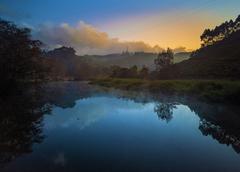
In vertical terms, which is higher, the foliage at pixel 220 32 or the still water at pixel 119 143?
the foliage at pixel 220 32

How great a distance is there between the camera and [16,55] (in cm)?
3106

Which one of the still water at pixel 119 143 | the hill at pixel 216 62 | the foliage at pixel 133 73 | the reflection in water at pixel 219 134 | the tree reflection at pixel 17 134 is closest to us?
the still water at pixel 119 143

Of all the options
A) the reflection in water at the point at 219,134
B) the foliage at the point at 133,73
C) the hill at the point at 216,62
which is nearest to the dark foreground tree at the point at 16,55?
the reflection in water at the point at 219,134

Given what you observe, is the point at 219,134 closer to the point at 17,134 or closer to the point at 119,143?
the point at 119,143

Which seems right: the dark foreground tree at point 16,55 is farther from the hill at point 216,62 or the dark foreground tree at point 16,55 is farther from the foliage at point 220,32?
the foliage at point 220,32

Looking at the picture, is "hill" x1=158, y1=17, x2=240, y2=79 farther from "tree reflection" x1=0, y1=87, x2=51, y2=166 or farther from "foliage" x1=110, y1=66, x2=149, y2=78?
"tree reflection" x1=0, y1=87, x2=51, y2=166

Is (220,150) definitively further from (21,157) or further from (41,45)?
(41,45)

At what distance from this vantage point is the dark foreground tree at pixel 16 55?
29.8m

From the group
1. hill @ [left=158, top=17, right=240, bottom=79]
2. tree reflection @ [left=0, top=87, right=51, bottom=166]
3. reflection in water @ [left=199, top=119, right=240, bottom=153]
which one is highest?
hill @ [left=158, top=17, right=240, bottom=79]

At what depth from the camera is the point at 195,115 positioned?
73.2 ft

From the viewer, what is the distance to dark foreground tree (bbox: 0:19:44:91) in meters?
29.8

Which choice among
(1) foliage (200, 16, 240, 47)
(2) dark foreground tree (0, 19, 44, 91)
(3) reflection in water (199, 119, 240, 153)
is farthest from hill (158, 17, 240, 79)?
(2) dark foreground tree (0, 19, 44, 91)

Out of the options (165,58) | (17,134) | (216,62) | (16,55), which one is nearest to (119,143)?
(17,134)

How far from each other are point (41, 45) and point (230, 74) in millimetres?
39091
